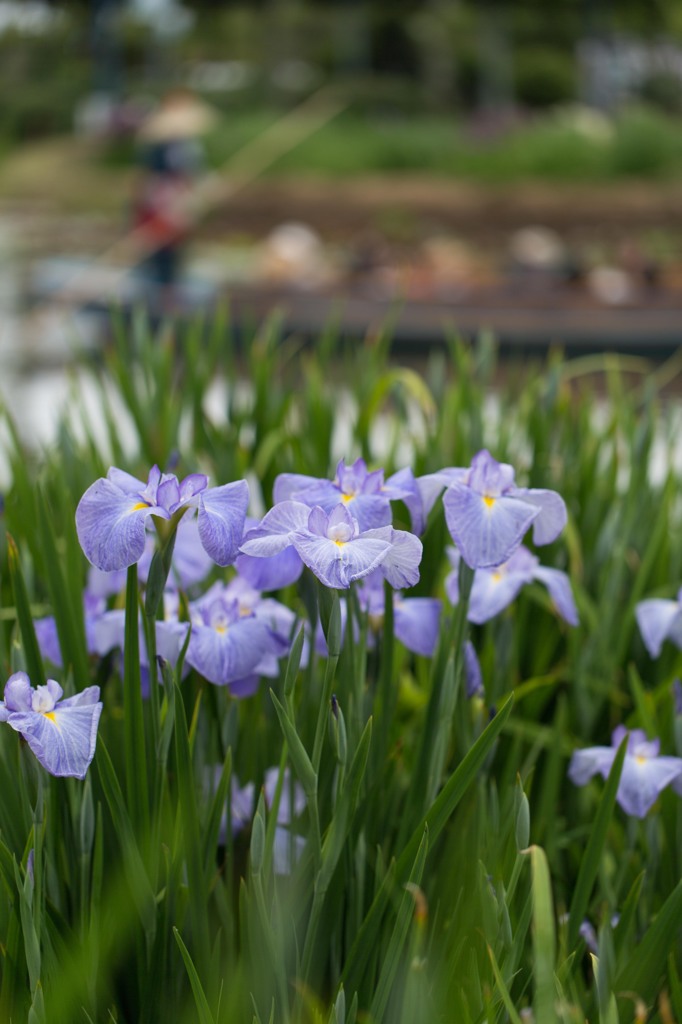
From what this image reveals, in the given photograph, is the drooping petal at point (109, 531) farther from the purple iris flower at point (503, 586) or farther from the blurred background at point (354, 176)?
the blurred background at point (354, 176)

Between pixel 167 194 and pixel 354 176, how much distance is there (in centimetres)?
765

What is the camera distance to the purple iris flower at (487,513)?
0.86 meters

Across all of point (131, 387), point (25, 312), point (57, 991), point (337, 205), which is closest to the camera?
point (57, 991)

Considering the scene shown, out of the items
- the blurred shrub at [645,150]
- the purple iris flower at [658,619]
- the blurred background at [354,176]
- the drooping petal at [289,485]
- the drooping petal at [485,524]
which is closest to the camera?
the drooping petal at [485,524]

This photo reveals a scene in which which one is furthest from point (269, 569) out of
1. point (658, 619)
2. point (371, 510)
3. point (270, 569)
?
point (658, 619)

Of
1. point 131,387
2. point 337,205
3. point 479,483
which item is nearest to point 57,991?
point 479,483

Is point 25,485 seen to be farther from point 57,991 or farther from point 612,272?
point 612,272

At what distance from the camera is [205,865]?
0.91 meters

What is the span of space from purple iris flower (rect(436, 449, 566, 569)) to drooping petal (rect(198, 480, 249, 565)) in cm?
15

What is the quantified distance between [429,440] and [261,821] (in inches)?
32.2

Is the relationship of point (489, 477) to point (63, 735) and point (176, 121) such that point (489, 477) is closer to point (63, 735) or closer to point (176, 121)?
point (63, 735)

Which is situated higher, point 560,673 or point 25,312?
point 560,673

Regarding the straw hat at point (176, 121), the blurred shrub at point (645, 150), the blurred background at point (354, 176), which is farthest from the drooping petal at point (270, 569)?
the blurred shrub at point (645, 150)

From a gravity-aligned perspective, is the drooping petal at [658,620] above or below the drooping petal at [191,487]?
below
